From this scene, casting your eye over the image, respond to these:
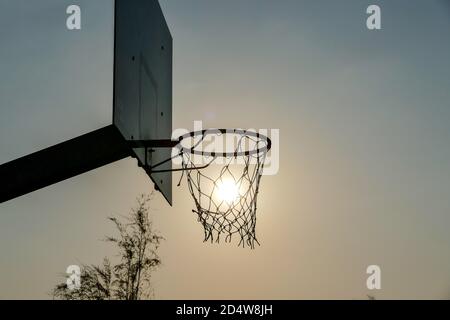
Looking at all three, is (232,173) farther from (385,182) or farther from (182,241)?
(385,182)

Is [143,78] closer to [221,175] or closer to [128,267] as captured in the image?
[221,175]

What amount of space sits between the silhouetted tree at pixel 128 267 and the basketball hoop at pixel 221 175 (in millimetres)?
5186

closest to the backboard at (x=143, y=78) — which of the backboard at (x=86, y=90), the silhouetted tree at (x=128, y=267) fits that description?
the backboard at (x=86, y=90)

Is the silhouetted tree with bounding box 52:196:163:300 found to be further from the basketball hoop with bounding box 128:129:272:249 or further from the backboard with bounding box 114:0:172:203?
the backboard with bounding box 114:0:172:203

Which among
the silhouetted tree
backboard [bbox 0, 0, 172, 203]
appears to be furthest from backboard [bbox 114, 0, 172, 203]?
the silhouetted tree

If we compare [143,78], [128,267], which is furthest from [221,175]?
[128,267]

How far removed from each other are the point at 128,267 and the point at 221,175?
19.4 feet

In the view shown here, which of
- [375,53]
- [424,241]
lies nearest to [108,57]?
[375,53]

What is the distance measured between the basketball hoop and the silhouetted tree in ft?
17.0

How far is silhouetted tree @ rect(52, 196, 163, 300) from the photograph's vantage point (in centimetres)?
1209

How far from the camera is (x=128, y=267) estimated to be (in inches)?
480

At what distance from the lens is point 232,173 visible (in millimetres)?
6715
